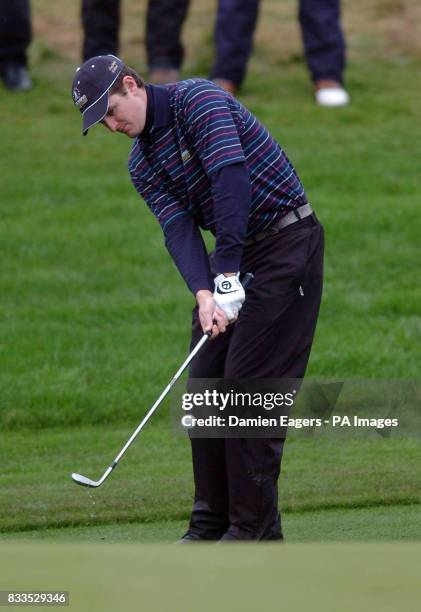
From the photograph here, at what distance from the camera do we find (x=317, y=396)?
8438mm

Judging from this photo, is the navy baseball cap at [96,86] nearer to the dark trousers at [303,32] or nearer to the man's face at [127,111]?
the man's face at [127,111]

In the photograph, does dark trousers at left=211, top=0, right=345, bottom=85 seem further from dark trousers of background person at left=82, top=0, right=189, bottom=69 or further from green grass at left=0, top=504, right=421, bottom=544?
green grass at left=0, top=504, right=421, bottom=544

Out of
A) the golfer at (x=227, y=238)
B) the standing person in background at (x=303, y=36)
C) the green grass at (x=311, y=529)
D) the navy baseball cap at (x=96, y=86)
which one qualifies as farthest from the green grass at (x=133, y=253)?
the navy baseball cap at (x=96, y=86)

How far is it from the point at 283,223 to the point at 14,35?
887 cm

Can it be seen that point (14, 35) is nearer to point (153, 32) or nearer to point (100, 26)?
point (100, 26)

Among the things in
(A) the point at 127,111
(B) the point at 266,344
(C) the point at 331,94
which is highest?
(A) the point at 127,111

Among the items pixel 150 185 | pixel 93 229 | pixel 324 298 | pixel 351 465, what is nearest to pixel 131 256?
pixel 93 229

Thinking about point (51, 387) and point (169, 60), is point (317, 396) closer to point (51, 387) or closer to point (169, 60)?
point (51, 387)

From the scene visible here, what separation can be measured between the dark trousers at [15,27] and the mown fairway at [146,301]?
80cm

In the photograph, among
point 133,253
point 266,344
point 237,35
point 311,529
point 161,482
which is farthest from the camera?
point 237,35

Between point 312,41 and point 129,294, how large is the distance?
3.84m

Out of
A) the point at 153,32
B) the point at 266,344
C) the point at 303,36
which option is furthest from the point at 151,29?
the point at 266,344

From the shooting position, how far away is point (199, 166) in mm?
6457

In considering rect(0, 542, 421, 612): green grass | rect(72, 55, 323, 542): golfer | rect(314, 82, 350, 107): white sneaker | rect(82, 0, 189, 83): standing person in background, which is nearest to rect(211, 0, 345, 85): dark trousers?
rect(82, 0, 189, 83): standing person in background
